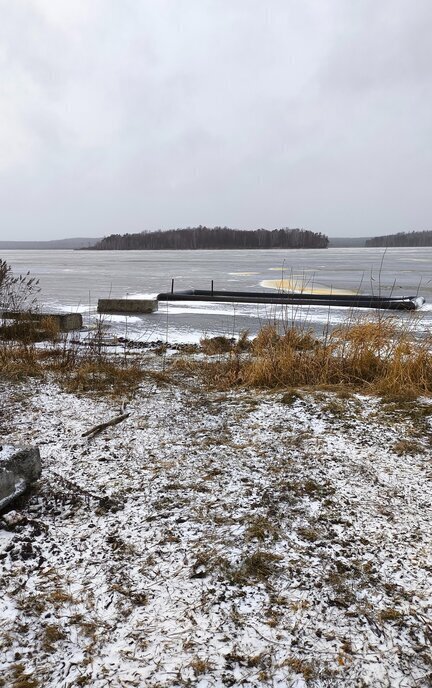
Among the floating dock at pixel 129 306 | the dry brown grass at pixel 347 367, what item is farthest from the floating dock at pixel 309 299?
the dry brown grass at pixel 347 367

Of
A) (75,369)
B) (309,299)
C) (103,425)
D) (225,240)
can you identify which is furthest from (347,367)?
(225,240)

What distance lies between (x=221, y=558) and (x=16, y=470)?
4.44ft

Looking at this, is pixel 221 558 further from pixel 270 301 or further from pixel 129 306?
pixel 270 301

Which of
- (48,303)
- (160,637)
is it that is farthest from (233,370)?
(48,303)

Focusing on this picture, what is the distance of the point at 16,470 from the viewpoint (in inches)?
105

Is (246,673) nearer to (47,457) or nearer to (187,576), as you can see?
(187,576)

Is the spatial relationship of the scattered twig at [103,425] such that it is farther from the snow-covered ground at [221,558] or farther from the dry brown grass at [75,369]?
the dry brown grass at [75,369]

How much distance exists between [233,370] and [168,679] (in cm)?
392

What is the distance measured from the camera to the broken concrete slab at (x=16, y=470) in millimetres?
2559

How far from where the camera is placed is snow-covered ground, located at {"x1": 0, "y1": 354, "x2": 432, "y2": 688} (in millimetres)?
1644

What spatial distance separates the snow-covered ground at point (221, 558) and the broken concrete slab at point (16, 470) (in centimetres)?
8

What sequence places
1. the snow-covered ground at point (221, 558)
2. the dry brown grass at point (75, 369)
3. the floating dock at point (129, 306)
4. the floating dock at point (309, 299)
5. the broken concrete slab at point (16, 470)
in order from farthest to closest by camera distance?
the floating dock at point (129, 306), the floating dock at point (309, 299), the dry brown grass at point (75, 369), the broken concrete slab at point (16, 470), the snow-covered ground at point (221, 558)

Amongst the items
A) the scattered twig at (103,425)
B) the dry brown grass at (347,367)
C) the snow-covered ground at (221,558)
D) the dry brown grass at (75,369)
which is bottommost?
the snow-covered ground at (221,558)

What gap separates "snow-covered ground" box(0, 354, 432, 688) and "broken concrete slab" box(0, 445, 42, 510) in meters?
0.08
